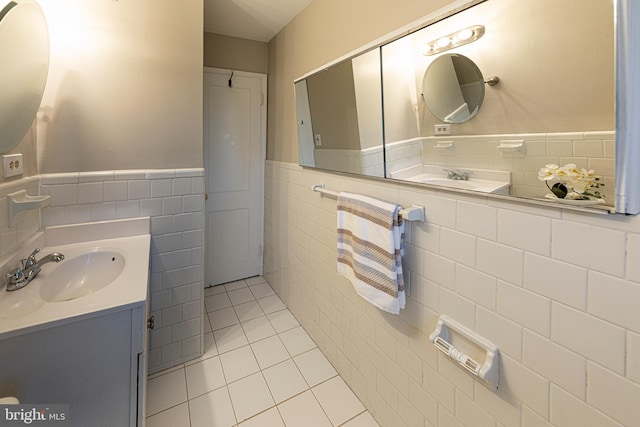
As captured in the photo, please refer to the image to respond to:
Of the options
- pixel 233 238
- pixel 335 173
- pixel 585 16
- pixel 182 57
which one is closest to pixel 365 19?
pixel 335 173

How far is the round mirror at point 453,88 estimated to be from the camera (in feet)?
2.91

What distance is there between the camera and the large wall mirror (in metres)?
0.63

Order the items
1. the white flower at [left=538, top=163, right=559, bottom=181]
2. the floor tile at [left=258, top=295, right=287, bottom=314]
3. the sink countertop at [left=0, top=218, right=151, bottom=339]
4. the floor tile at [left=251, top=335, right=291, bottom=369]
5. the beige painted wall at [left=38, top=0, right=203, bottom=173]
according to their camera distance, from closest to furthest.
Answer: the white flower at [left=538, top=163, right=559, bottom=181], the sink countertop at [left=0, top=218, right=151, bottom=339], the beige painted wall at [left=38, top=0, right=203, bottom=173], the floor tile at [left=251, top=335, right=291, bottom=369], the floor tile at [left=258, top=295, right=287, bottom=314]

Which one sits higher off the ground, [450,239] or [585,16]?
[585,16]

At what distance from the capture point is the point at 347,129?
152cm

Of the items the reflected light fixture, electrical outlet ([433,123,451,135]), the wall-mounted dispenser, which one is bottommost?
the wall-mounted dispenser

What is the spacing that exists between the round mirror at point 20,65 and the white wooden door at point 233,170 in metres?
1.41

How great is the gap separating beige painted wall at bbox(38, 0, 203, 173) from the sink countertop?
0.33 m

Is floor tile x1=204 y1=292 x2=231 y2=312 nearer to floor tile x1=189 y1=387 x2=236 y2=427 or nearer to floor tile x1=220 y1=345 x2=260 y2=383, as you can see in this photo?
→ floor tile x1=220 y1=345 x2=260 y2=383

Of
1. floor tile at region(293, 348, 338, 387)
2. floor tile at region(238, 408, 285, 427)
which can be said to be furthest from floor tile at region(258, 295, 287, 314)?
floor tile at region(238, 408, 285, 427)

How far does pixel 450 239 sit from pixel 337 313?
0.95m

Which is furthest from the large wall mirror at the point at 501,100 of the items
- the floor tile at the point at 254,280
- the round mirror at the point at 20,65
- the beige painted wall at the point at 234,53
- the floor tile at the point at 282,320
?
the floor tile at the point at 254,280

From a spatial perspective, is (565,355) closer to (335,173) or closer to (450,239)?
(450,239)

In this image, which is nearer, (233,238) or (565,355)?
(565,355)
